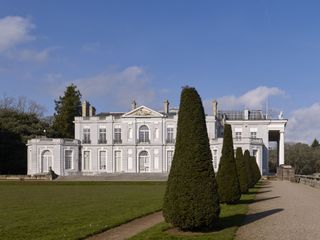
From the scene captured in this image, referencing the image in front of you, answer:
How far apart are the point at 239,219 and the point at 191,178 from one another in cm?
358

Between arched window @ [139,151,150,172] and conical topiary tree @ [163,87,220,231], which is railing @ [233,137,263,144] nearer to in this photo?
arched window @ [139,151,150,172]

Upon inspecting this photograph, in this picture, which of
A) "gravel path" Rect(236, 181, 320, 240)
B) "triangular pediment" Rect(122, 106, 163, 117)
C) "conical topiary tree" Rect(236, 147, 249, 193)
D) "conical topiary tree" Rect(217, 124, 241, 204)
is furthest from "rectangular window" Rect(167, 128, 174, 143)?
"gravel path" Rect(236, 181, 320, 240)

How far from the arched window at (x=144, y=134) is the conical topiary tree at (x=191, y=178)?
57.3 m

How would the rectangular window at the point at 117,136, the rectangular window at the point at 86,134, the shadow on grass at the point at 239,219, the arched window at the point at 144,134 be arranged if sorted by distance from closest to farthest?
the shadow on grass at the point at 239,219, the arched window at the point at 144,134, the rectangular window at the point at 117,136, the rectangular window at the point at 86,134

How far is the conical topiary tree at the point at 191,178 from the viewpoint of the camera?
12.0 meters

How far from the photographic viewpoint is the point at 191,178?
40.5 feet

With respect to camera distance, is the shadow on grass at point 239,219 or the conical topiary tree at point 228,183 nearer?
the shadow on grass at point 239,219

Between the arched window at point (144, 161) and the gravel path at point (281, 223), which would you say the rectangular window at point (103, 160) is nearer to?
the arched window at point (144, 161)

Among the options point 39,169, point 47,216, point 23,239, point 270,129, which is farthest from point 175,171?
point 270,129

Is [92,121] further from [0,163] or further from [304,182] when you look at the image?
[304,182]

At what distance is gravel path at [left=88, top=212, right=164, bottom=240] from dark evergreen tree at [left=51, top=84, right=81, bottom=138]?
6218 centimetres

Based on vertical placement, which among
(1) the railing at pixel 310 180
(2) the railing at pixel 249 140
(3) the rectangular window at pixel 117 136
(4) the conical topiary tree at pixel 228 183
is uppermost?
(3) the rectangular window at pixel 117 136

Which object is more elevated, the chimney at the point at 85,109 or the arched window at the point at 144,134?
the chimney at the point at 85,109

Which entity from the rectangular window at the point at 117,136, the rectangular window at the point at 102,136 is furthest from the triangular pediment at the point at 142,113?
the rectangular window at the point at 102,136
